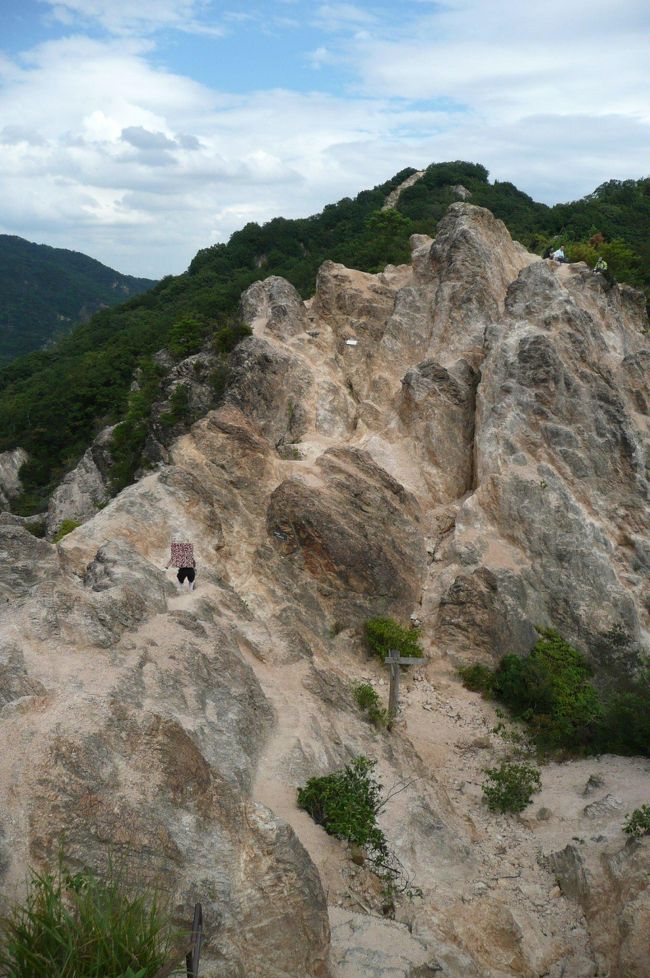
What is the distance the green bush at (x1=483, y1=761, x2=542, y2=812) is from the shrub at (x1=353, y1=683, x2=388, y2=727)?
96.7 inches

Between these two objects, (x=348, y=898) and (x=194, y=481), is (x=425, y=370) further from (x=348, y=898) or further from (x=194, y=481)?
(x=348, y=898)

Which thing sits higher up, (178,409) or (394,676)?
(178,409)

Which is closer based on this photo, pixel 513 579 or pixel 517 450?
pixel 513 579

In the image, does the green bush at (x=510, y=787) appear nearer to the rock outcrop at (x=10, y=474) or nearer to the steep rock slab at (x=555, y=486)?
the steep rock slab at (x=555, y=486)

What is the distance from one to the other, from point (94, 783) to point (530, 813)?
9410 millimetres

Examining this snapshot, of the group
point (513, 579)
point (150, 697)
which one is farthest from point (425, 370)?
point (150, 697)

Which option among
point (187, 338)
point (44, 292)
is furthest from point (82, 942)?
point (44, 292)

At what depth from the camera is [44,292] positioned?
13112 cm

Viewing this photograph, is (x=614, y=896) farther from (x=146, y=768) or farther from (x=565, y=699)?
(x=146, y=768)

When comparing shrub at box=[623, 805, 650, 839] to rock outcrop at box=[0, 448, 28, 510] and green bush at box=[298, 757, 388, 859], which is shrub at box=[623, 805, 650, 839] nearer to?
green bush at box=[298, 757, 388, 859]

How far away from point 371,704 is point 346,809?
4.47 m

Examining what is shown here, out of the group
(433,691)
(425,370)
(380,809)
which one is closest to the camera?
(380,809)

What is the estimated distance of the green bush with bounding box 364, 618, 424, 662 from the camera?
17.6m

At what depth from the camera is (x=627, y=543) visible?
20406 millimetres
